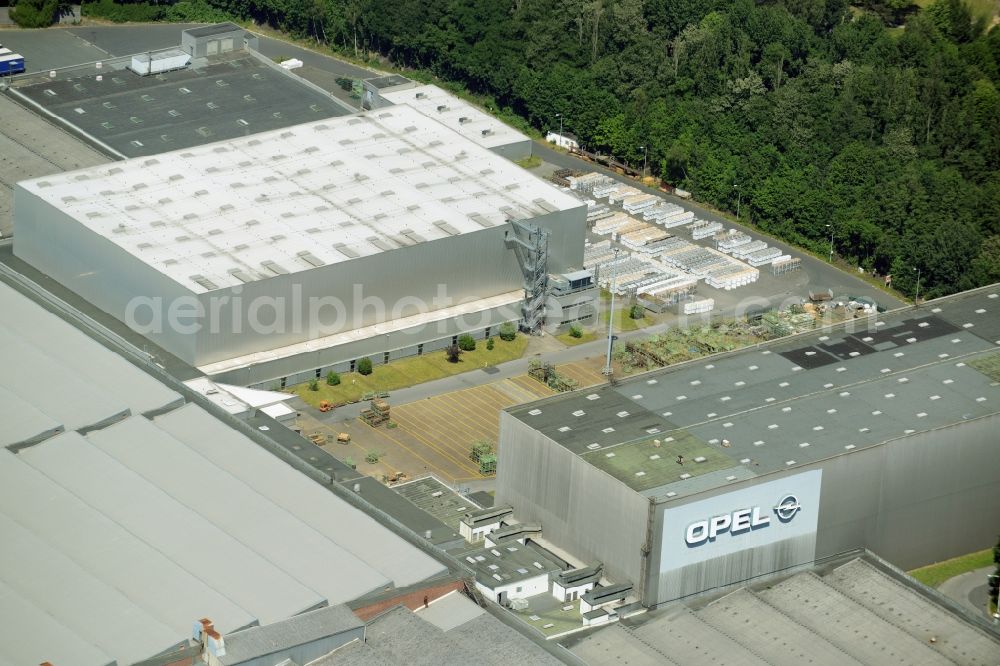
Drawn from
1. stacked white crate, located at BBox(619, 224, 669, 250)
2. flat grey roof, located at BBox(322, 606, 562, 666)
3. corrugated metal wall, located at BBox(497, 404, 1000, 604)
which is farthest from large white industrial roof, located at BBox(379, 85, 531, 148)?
flat grey roof, located at BBox(322, 606, 562, 666)

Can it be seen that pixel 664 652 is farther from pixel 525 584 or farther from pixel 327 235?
pixel 327 235

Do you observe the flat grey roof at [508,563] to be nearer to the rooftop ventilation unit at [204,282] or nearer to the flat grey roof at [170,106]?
the rooftop ventilation unit at [204,282]

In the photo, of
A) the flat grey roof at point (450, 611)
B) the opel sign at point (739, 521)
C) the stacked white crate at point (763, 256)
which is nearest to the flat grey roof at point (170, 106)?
the stacked white crate at point (763, 256)

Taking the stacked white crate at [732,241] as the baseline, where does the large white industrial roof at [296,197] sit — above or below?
above

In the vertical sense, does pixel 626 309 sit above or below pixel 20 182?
below

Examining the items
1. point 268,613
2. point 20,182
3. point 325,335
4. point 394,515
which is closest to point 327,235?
point 325,335

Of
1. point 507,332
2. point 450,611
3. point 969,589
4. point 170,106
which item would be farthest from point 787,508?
point 170,106
